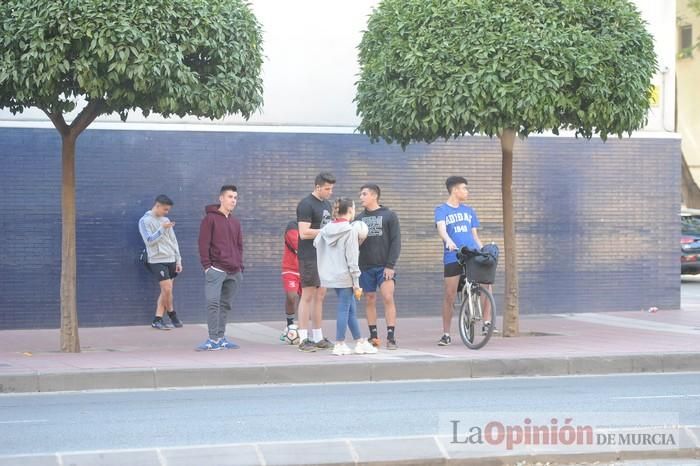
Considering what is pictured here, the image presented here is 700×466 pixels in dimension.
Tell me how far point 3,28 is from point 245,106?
2774 mm

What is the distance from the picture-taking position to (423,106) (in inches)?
590

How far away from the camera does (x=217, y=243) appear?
1420cm

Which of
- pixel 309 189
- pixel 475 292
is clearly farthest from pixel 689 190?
pixel 475 292

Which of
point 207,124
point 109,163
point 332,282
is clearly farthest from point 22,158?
point 332,282

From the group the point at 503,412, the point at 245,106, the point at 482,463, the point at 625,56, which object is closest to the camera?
the point at 482,463

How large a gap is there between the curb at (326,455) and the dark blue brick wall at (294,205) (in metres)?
9.61

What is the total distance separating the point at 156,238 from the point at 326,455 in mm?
9598

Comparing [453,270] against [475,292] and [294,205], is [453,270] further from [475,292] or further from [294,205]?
[294,205]

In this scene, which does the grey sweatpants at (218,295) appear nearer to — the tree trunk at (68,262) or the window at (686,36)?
the tree trunk at (68,262)

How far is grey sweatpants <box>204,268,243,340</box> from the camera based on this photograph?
14164 mm

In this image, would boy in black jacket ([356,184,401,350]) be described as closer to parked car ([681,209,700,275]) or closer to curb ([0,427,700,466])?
curb ([0,427,700,466])

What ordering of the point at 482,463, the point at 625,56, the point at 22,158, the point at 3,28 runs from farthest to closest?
the point at 22,158 < the point at 625,56 < the point at 3,28 < the point at 482,463

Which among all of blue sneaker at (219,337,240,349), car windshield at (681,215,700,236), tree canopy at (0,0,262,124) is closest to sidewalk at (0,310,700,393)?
blue sneaker at (219,337,240,349)

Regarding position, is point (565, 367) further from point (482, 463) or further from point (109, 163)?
point (109, 163)
